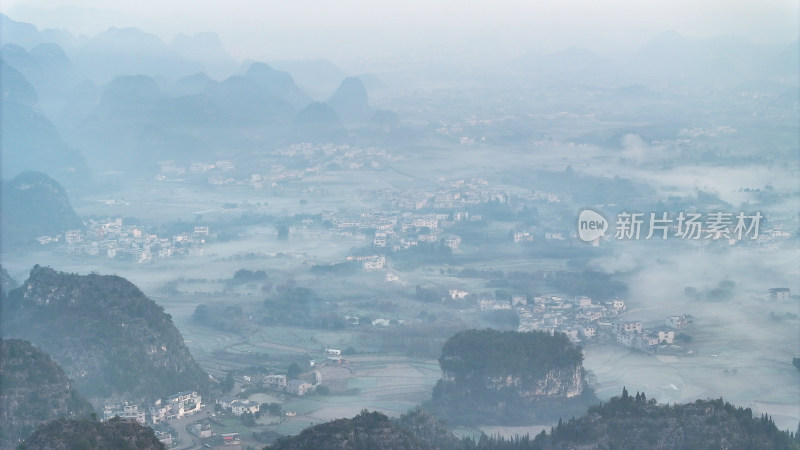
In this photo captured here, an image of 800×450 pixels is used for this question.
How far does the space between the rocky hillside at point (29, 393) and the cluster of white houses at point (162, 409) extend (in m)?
0.81

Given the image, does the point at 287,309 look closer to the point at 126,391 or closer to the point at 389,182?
the point at 126,391

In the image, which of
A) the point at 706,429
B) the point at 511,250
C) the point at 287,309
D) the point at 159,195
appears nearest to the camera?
the point at 706,429

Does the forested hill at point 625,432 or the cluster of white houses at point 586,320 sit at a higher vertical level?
the cluster of white houses at point 586,320

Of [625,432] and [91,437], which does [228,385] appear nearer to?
[91,437]

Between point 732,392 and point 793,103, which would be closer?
point 732,392

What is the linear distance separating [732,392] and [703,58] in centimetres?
4638

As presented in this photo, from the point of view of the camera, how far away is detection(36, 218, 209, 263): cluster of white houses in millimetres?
34531

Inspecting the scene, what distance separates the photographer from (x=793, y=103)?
54562 millimetres

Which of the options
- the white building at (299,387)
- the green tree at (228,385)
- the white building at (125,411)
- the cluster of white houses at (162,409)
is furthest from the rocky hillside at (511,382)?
the white building at (125,411)

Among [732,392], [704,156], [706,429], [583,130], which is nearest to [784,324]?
[732,392]

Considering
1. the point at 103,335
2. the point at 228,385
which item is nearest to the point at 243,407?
the point at 228,385

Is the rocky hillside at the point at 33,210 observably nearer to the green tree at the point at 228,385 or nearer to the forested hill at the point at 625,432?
the green tree at the point at 228,385

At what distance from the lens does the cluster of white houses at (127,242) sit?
34.5 m

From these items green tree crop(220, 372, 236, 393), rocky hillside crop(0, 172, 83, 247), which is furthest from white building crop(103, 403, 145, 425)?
rocky hillside crop(0, 172, 83, 247)
